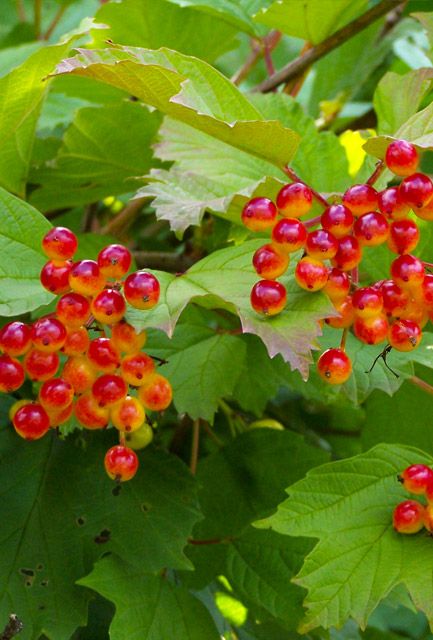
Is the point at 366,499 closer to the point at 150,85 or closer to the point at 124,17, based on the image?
the point at 150,85

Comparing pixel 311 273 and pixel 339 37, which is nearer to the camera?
pixel 311 273

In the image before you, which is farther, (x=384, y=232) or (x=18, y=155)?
(x=18, y=155)

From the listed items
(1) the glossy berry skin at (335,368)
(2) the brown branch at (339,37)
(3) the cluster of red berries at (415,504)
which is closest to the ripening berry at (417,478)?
(3) the cluster of red berries at (415,504)

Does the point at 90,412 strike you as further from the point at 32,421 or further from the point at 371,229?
the point at 371,229

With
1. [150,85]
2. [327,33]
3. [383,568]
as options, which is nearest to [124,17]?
[327,33]

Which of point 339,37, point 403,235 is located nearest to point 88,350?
point 403,235

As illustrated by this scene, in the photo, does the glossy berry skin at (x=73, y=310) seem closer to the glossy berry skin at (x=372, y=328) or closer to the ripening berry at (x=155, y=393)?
the ripening berry at (x=155, y=393)

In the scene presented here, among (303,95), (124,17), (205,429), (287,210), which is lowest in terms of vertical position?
(205,429)

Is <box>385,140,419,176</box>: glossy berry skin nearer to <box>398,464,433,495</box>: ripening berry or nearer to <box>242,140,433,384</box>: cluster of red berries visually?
<box>242,140,433,384</box>: cluster of red berries
